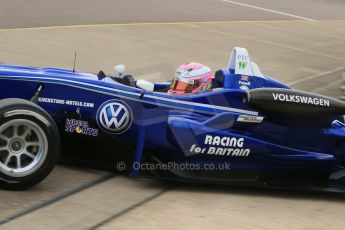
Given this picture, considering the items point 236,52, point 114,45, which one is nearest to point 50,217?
point 236,52

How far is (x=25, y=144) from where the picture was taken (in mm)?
5191

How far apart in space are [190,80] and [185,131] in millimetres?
765

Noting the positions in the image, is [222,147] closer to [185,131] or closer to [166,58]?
[185,131]

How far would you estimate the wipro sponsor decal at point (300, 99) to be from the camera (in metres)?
5.98

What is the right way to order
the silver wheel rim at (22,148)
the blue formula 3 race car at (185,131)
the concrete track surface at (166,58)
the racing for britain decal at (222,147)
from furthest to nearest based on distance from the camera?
the racing for britain decal at (222,147) < the blue formula 3 race car at (185,131) < the silver wheel rim at (22,148) < the concrete track surface at (166,58)

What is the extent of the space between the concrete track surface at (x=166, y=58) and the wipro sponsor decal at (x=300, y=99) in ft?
2.78

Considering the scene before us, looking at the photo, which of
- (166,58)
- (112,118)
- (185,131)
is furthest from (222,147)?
(166,58)

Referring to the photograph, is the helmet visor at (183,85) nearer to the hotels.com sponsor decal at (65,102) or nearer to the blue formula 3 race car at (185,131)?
the blue formula 3 race car at (185,131)

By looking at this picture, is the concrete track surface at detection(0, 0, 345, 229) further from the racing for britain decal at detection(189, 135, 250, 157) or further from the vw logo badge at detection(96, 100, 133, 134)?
the vw logo badge at detection(96, 100, 133, 134)

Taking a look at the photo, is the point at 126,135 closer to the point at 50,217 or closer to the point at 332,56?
the point at 50,217

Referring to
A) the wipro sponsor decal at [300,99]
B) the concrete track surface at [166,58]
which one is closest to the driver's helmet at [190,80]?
the concrete track surface at [166,58]

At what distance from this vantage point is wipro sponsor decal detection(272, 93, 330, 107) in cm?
598

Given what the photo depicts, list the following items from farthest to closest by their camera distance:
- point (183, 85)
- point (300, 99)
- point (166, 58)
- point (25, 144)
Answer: point (166, 58) → point (183, 85) → point (300, 99) → point (25, 144)

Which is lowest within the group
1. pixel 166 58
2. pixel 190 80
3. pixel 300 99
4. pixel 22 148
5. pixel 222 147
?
pixel 22 148
